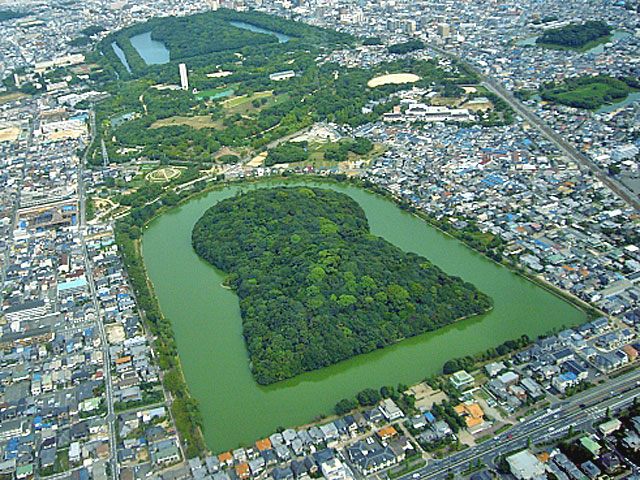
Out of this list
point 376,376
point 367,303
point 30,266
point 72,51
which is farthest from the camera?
point 72,51

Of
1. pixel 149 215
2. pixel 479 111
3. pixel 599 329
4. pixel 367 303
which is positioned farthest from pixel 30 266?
pixel 479 111

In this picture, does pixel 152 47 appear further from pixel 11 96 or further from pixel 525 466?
pixel 525 466

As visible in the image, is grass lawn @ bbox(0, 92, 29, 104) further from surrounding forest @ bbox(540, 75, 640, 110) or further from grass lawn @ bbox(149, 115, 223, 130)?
surrounding forest @ bbox(540, 75, 640, 110)

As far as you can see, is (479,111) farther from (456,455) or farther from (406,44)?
(456,455)

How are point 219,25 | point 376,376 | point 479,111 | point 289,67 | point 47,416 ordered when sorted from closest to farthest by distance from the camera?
point 47,416, point 376,376, point 479,111, point 289,67, point 219,25

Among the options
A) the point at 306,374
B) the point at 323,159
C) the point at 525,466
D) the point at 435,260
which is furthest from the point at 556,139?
the point at 525,466

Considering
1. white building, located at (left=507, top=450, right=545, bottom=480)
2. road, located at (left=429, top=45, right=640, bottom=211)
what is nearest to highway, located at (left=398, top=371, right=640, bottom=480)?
white building, located at (left=507, top=450, right=545, bottom=480)

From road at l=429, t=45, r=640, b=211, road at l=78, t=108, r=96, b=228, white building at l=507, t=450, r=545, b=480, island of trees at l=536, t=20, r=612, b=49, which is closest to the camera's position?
white building at l=507, t=450, r=545, b=480
